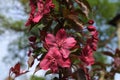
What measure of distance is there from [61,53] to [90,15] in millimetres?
266

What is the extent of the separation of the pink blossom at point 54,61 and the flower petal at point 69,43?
43 mm

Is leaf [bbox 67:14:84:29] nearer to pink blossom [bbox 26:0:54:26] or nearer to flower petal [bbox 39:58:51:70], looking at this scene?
pink blossom [bbox 26:0:54:26]

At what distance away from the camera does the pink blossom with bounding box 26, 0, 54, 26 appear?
4.53ft

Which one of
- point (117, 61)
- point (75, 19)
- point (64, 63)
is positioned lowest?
point (64, 63)

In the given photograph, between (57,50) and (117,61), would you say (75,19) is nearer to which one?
(57,50)

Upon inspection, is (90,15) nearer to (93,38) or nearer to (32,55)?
(93,38)

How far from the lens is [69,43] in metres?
1.36

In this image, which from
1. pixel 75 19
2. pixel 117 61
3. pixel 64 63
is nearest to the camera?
pixel 64 63

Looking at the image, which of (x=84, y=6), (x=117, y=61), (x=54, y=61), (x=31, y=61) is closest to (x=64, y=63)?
(x=54, y=61)

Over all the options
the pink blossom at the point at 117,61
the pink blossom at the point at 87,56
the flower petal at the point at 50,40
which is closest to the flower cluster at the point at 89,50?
the pink blossom at the point at 87,56

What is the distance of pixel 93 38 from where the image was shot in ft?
4.65

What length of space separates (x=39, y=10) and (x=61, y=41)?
0.43 feet

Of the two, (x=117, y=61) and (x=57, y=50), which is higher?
(x=117, y=61)

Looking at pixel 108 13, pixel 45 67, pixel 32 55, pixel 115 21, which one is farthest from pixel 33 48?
pixel 108 13
